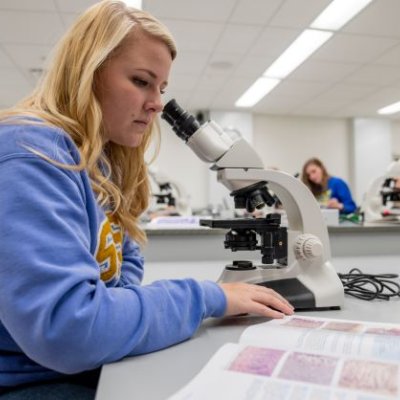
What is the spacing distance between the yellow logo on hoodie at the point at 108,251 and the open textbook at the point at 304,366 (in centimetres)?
28

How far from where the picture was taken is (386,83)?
468cm

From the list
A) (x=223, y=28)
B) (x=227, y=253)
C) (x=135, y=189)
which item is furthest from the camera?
(x=223, y=28)

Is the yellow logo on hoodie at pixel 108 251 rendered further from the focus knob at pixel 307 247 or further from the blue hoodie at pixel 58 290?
the focus knob at pixel 307 247

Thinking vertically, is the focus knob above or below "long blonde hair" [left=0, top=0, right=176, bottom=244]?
below

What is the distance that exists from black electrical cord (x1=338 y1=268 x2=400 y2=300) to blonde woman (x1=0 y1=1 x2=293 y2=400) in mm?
304

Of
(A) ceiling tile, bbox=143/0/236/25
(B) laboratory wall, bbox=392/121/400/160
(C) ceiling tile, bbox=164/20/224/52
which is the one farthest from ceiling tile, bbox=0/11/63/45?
(B) laboratory wall, bbox=392/121/400/160

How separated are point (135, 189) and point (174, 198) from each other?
88.2 inches

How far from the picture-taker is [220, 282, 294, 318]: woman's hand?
66 centimetres

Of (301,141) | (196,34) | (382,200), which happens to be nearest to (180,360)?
(382,200)

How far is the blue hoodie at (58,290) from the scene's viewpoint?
1.54ft

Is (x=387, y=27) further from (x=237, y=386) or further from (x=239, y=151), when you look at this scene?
(x=237, y=386)

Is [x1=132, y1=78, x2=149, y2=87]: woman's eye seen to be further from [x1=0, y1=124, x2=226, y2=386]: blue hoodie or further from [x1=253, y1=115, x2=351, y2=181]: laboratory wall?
[x1=253, y1=115, x2=351, y2=181]: laboratory wall

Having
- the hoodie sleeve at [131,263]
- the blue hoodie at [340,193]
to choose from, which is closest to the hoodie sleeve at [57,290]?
the hoodie sleeve at [131,263]

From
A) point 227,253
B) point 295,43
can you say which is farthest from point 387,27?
point 227,253
